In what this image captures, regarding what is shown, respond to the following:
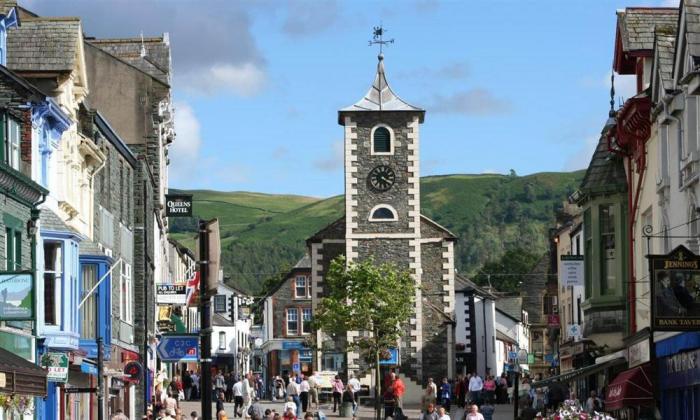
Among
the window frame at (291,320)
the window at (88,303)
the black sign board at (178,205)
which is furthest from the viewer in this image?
the window frame at (291,320)

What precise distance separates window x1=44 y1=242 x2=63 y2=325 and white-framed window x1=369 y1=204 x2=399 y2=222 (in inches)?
2086

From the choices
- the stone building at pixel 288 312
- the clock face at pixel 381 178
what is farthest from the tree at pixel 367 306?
the stone building at pixel 288 312

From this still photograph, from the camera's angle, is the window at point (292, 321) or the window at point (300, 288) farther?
the window at point (292, 321)

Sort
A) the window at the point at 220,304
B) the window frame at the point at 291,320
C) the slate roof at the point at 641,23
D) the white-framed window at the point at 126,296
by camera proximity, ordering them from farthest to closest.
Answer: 1. the window at the point at 220,304
2. the window frame at the point at 291,320
3. the white-framed window at the point at 126,296
4. the slate roof at the point at 641,23

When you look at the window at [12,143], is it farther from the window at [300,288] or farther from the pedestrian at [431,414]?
the window at [300,288]

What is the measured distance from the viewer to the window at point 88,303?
1706 inches

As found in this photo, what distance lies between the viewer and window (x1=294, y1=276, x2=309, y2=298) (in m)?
129

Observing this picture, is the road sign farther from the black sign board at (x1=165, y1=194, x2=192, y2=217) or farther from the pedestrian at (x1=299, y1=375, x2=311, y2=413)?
the black sign board at (x1=165, y1=194, x2=192, y2=217)

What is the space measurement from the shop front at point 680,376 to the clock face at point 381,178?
5563 centimetres

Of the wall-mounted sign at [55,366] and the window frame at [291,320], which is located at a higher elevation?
the window frame at [291,320]

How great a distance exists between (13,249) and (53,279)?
4.24 m

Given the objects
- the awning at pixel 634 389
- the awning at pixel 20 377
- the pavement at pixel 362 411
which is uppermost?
the awning at pixel 20 377

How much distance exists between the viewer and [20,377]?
26.6 metres

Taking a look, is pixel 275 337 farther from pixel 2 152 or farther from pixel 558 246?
pixel 2 152
